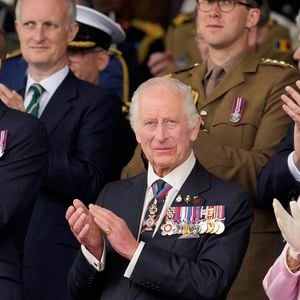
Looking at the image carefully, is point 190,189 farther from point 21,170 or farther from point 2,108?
point 2,108

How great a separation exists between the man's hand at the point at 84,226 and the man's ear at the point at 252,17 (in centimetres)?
187

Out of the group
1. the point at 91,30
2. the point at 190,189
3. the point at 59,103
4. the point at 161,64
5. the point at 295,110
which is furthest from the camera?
the point at 161,64

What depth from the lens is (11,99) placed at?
7.31 meters

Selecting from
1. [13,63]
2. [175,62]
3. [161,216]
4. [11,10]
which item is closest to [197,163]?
[161,216]

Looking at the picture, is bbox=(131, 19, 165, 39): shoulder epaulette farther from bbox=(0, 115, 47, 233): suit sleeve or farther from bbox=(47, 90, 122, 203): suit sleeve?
bbox=(0, 115, 47, 233): suit sleeve

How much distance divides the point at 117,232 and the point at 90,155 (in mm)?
1305

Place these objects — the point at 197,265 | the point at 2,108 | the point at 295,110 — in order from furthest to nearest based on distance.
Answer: the point at 2,108 < the point at 295,110 < the point at 197,265

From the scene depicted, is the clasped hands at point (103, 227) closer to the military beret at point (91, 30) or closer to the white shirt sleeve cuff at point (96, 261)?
the white shirt sleeve cuff at point (96, 261)

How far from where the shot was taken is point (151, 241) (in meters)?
6.36

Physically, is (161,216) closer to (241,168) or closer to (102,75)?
(241,168)

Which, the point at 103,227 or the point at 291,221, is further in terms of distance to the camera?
the point at 103,227

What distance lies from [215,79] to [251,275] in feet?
3.74

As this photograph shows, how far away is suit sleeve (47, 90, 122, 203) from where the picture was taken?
730 centimetres

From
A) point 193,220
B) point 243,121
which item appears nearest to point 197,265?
point 193,220
